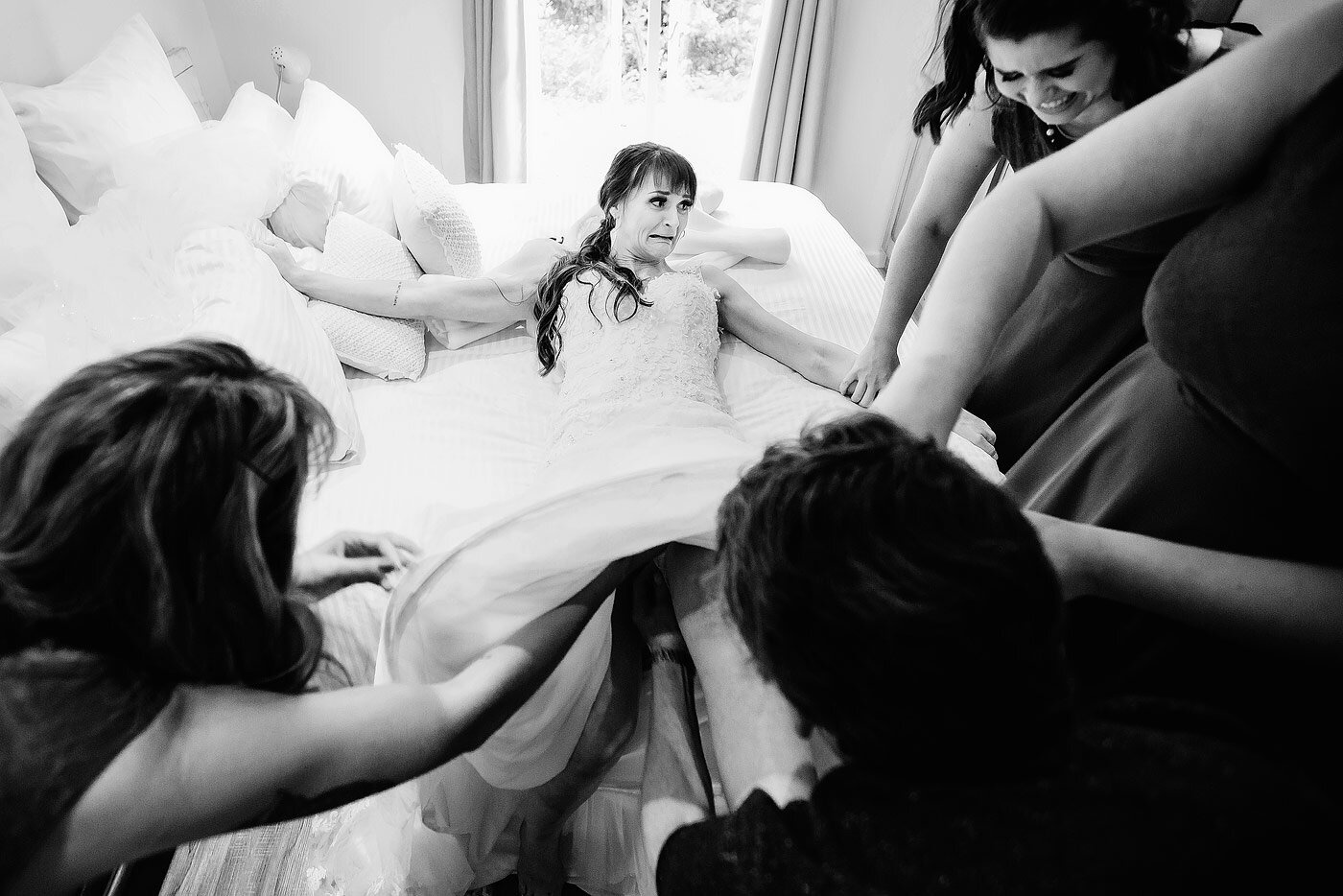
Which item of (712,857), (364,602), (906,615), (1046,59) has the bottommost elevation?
(364,602)

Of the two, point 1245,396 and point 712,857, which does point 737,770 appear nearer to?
point 712,857

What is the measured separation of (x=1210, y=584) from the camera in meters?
0.70

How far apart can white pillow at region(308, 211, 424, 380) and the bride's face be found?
1.99 feet

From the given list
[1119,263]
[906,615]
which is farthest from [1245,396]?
[1119,263]

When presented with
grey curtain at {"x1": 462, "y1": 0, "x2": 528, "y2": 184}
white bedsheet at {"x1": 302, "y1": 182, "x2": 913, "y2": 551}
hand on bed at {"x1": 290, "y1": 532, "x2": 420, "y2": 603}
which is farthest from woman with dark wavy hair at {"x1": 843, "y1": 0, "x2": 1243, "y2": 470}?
grey curtain at {"x1": 462, "y1": 0, "x2": 528, "y2": 184}

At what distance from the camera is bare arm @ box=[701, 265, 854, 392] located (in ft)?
5.86

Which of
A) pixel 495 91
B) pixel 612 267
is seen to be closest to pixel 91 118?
pixel 612 267

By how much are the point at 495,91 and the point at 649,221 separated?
2123 millimetres

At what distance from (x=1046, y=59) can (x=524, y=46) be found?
3.10 m

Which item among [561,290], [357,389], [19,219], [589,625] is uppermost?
[19,219]

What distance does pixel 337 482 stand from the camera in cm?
146

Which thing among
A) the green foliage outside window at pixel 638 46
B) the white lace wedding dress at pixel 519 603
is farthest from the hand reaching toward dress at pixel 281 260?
the green foliage outside window at pixel 638 46

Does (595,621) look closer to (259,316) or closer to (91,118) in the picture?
(259,316)

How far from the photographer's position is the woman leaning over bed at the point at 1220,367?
2.08 feet
